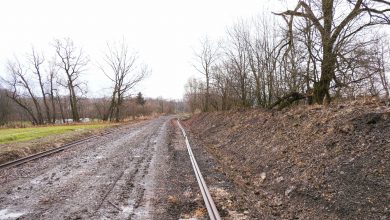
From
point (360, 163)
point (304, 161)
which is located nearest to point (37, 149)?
point (304, 161)

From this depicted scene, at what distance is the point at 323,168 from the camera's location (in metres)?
7.20

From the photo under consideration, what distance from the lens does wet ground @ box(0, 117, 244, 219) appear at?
20.1 ft

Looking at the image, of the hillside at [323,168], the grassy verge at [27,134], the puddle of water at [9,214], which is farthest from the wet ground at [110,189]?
the grassy verge at [27,134]

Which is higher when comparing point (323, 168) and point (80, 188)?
point (323, 168)

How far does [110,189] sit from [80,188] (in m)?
0.76

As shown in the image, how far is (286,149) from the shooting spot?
32.3 ft

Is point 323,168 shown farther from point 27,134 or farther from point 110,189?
point 27,134

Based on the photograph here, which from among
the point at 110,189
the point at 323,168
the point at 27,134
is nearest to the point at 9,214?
the point at 110,189

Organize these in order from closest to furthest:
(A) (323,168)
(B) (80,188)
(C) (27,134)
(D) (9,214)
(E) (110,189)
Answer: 1. (D) (9,214)
2. (A) (323,168)
3. (E) (110,189)
4. (B) (80,188)
5. (C) (27,134)

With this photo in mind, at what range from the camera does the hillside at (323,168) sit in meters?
5.69

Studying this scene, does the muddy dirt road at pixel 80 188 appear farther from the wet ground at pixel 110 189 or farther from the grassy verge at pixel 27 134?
the grassy verge at pixel 27 134

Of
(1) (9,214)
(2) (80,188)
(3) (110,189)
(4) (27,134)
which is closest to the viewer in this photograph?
(1) (9,214)

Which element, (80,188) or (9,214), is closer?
(9,214)

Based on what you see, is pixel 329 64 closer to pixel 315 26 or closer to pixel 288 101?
pixel 315 26
